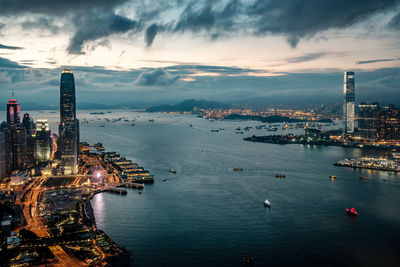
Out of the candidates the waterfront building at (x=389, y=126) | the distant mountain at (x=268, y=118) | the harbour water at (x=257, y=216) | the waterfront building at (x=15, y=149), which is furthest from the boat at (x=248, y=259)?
the distant mountain at (x=268, y=118)

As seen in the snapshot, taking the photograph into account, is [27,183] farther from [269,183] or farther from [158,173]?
[269,183]

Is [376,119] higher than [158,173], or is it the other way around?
[376,119]

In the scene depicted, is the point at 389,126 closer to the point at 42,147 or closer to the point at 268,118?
the point at 268,118

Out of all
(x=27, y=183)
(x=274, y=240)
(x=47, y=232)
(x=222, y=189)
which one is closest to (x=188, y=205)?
(x=222, y=189)

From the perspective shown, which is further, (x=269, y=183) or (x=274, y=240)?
(x=269, y=183)

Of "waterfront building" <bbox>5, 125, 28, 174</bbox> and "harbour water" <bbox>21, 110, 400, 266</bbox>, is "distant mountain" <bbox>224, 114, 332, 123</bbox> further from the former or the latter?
"waterfront building" <bbox>5, 125, 28, 174</bbox>

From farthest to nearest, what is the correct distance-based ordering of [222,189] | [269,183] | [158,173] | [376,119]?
[376,119] → [158,173] → [269,183] → [222,189]
